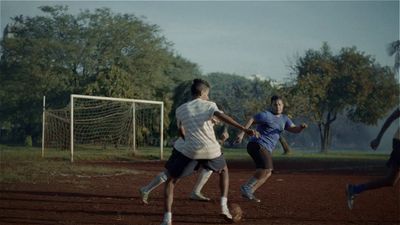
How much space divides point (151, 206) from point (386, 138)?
248ft

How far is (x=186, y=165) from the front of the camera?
6340 mm

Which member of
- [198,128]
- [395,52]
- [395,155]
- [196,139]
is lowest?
[395,155]

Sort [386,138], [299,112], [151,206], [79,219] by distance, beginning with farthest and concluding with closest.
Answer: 1. [386,138]
2. [299,112]
3. [151,206]
4. [79,219]

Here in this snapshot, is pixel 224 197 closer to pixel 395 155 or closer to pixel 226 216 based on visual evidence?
pixel 226 216

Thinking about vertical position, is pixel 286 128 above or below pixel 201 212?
above

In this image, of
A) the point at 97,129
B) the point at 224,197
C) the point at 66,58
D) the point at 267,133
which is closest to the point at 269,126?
the point at 267,133

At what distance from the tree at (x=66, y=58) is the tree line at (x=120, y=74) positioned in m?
0.10

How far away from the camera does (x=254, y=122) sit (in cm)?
845

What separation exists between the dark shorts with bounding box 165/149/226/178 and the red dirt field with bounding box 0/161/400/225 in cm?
75

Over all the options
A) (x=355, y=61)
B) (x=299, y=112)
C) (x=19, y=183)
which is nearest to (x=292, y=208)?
(x=19, y=183)

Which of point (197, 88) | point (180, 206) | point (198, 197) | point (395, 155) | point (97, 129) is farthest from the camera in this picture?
point (97, 129)

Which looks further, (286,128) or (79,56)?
(79,56)

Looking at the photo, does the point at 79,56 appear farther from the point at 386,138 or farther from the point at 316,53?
the point at 386,138

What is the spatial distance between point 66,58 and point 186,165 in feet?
167
